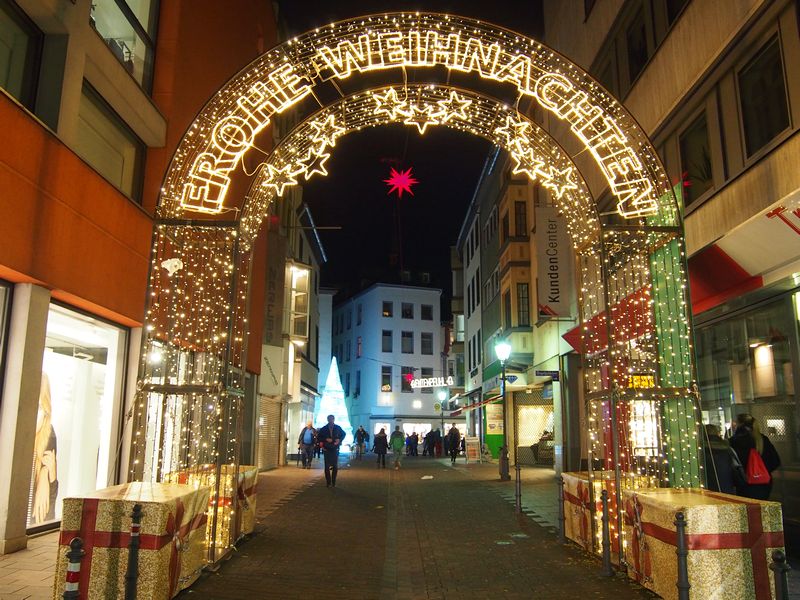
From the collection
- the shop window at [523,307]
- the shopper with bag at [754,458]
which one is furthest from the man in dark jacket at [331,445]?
the shopper with bag at [754,458]

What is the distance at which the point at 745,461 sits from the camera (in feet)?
28.1

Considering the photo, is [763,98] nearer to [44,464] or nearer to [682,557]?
[682,557]

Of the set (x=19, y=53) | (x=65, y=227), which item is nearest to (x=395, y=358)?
(x=65, y=227)

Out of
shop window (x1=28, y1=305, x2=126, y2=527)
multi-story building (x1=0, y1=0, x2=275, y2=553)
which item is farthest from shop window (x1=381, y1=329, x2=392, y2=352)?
shop window (x1=28, y1=305, x2=126, y2=527)

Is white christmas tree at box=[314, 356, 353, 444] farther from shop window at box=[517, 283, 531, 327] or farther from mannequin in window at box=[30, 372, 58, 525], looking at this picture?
mannequin in window at box=[30, 372, 58, 525]

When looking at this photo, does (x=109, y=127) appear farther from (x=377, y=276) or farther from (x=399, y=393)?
(x=377, y=276)

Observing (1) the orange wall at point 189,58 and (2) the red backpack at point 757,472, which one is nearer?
(2) the red backpack at point 757,472

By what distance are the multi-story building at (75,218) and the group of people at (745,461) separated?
7.27 m

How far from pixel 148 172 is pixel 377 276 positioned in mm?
55692

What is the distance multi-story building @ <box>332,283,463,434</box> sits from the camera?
59375 millimetres

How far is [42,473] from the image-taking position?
9.73m

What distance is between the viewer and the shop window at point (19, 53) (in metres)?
8.86

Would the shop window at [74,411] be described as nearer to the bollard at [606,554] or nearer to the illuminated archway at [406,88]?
the illuminated archway at [406,88]

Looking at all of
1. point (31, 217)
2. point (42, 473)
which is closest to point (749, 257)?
point (31, 217)
